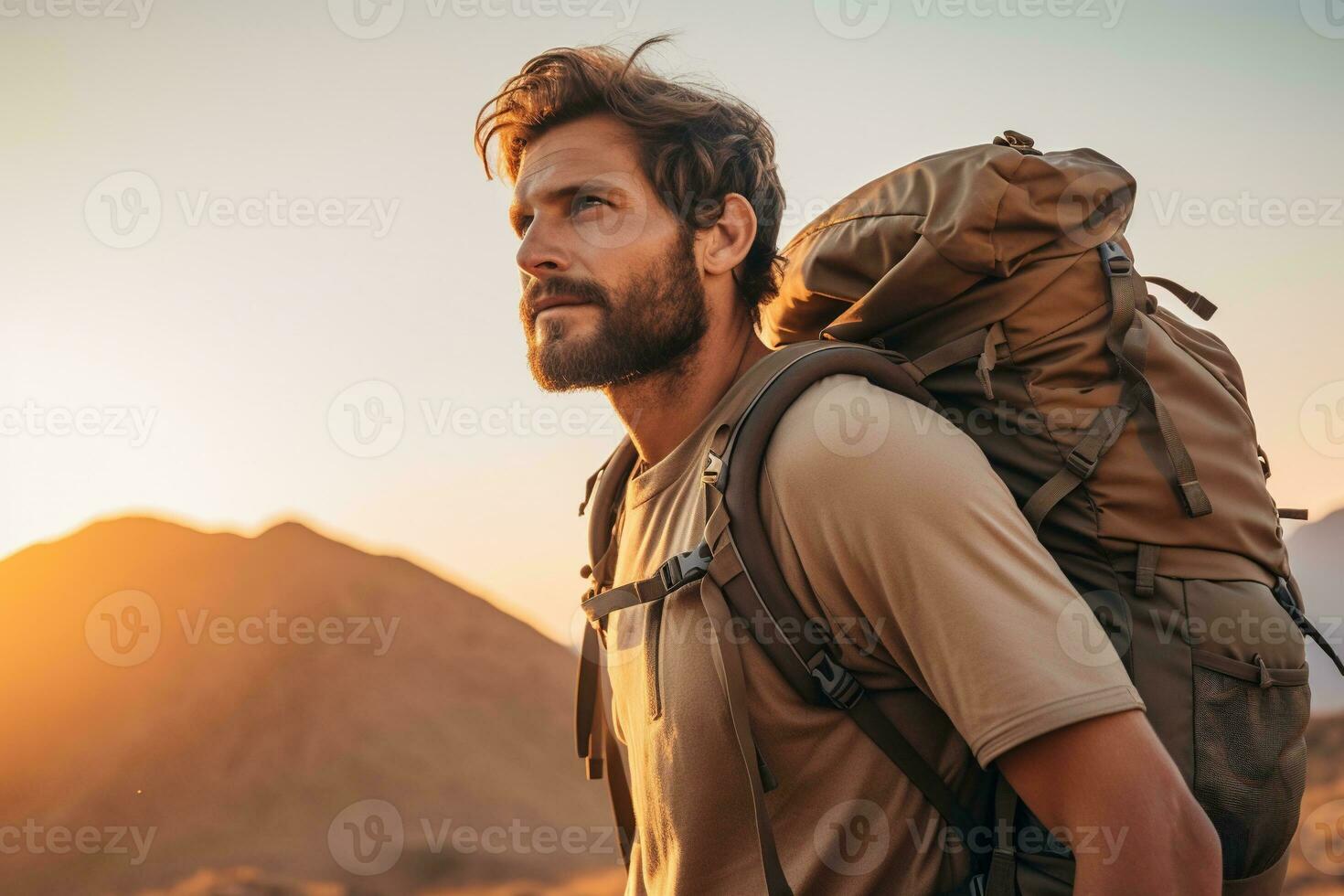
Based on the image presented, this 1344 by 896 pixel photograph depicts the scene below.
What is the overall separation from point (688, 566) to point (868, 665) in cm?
33

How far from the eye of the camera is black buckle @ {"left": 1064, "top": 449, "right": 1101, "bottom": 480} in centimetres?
147

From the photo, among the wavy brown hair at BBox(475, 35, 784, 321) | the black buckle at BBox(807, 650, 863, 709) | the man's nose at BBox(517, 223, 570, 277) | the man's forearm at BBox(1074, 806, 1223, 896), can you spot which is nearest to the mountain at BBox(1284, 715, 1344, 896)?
the wavy brown hair at BBox(475, 35, 784, 321)

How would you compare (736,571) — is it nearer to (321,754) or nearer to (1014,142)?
(1014,142)

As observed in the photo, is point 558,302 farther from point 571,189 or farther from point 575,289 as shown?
point 571,189

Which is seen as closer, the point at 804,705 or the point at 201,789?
the point at 804,705

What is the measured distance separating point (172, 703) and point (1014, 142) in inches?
652

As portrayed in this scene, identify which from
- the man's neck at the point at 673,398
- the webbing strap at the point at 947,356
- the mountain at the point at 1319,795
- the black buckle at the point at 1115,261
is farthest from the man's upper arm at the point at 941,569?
the mountain at the point at 1319,795

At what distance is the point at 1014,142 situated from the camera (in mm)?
1737

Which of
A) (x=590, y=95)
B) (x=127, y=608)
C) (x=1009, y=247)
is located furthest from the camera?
(x=127, y=608)

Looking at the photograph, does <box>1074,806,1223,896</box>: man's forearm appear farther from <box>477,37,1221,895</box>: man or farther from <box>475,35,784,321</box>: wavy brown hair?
<box>475,35,784,321</box>: wavy brown hair

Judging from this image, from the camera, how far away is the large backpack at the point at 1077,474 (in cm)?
145

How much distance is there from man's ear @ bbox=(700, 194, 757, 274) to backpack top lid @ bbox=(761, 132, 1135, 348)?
1.55 ft

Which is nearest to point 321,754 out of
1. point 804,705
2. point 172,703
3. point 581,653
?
point 172,703

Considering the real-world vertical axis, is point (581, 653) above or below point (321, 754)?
above
